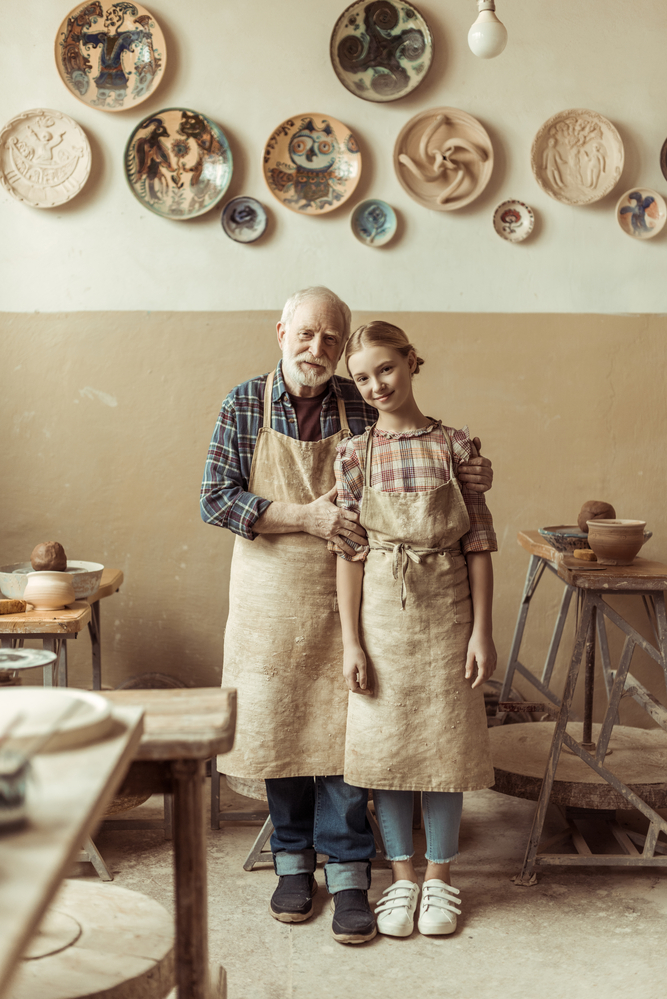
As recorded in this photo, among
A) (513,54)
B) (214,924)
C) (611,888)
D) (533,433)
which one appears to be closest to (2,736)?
(214,924)

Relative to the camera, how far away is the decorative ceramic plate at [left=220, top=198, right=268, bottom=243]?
3357 millimetres

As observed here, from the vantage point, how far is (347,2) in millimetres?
3332

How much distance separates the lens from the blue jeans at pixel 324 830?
2354 millimetres

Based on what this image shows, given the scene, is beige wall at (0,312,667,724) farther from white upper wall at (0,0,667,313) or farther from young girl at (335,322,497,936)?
young girl at (335,322,497,936)

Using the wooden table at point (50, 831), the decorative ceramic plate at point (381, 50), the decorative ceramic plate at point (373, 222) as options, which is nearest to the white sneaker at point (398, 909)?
the wooden table at point (50, 831)

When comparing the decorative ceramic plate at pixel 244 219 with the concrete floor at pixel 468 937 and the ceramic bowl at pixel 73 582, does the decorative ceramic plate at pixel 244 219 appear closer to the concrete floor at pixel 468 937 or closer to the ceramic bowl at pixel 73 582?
the ceramic bowl at pixel 73 582

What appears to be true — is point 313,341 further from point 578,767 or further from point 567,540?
point 578,767

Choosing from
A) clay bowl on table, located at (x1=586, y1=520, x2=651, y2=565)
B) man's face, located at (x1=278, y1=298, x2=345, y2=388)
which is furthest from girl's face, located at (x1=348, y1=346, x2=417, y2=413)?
clay bowl on table, located at (x1=586, y1=520, x2=651, y2=565)

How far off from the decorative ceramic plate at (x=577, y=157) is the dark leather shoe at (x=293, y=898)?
2.65 meters

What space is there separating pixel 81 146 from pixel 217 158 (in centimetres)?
52

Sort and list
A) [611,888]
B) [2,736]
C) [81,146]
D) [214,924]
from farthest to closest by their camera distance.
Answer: [81,146]
[611,888]
[214,924]
[2,736]

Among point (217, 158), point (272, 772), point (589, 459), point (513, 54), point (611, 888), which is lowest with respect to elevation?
point (611, 888)

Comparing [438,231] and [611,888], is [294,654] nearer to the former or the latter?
[611,888]

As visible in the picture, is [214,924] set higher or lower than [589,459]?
lower
